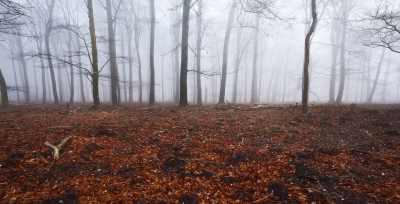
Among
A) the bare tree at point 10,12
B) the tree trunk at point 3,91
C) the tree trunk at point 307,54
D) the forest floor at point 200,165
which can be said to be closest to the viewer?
the forest floor at point 200,165

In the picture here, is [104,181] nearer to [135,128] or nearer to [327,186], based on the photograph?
[135,128]

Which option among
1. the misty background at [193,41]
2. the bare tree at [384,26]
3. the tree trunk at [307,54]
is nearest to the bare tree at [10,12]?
the misty background at [193,41]

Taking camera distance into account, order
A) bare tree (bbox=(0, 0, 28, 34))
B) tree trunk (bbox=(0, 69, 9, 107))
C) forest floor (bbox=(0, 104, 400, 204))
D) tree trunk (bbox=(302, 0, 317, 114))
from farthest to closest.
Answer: tree trunk (bbox=(0, 69, 9, 107)), tree trunk (bbox=(302, 0, 317, 114)), bare tree (bbox=(0, 0, 28, 34)), forest floor (bbox=(0, 104, 400, 204))

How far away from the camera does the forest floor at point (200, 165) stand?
2.55m

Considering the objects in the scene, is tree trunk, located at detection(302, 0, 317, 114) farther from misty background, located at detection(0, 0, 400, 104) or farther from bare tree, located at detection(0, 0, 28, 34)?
bare tree, located at detection(0, 0, 28, 34)

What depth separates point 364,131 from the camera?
5.35 m

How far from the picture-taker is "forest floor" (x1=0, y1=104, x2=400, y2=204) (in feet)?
8.36

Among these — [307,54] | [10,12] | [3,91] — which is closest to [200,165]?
[307,54]

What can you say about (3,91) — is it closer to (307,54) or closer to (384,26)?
(307,54)

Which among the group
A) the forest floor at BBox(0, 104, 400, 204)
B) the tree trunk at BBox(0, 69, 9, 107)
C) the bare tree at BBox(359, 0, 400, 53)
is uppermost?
the bare tree at BBox(359, 0, 400, 53)

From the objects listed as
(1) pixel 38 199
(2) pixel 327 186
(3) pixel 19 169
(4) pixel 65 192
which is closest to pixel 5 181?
(3) pixel 19 169

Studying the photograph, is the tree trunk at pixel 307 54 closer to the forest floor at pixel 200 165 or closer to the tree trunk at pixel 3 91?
the forest floor at pixel 200 165

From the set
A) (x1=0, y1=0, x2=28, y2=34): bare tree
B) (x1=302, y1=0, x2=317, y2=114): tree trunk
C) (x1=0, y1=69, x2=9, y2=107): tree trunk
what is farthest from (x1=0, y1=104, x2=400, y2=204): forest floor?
(x1=0, y1=69, x2=9, y2=107): tree trunk

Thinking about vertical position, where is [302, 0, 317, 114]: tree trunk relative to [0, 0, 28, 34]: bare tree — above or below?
below
